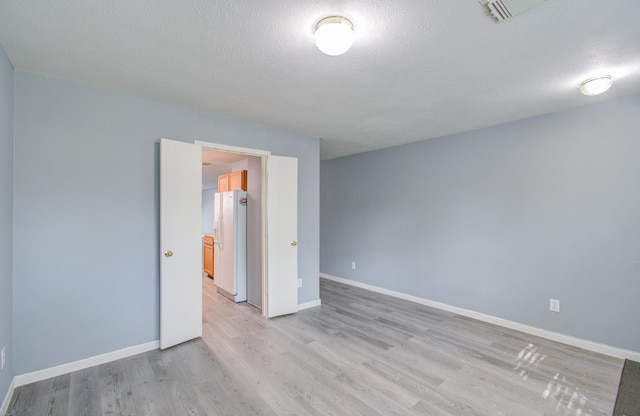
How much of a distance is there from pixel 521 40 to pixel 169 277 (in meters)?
3.48

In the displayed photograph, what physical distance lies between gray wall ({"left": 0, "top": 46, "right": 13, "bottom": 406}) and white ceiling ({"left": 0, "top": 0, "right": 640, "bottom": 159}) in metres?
0.24

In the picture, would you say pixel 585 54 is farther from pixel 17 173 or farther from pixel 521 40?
pixel 17 173

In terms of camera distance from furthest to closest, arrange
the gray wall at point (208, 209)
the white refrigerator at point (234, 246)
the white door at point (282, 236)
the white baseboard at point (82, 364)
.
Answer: the gray wall at point (208, 209) < the white refrigerator at point (234, 246) < the white door at point (282, 236) < the white baseboard at point (82, 364)

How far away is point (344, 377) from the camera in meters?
2.48

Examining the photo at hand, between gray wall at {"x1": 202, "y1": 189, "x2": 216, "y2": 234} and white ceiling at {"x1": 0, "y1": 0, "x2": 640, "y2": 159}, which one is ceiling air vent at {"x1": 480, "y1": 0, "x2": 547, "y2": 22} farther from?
gray wall at {"x1": 202, "y1": 189, "x2": 216, "y2": 234}

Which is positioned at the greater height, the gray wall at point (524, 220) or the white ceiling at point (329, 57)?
the white ceiling at point (329, 57)

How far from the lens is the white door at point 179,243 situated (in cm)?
293

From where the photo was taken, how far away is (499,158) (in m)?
3.72

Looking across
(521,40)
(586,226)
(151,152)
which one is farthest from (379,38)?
(586,226)

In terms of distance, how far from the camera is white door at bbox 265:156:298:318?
3.87m

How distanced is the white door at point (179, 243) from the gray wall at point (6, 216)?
1.03 metres

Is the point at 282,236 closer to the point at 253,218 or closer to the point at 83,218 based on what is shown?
the point at 253,218

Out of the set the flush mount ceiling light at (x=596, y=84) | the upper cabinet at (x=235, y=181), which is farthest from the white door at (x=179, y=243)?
the flush mount ceiling light at (x=596, y=84)

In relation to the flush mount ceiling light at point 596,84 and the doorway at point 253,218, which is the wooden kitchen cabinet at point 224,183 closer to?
the doorway at point 253,218
